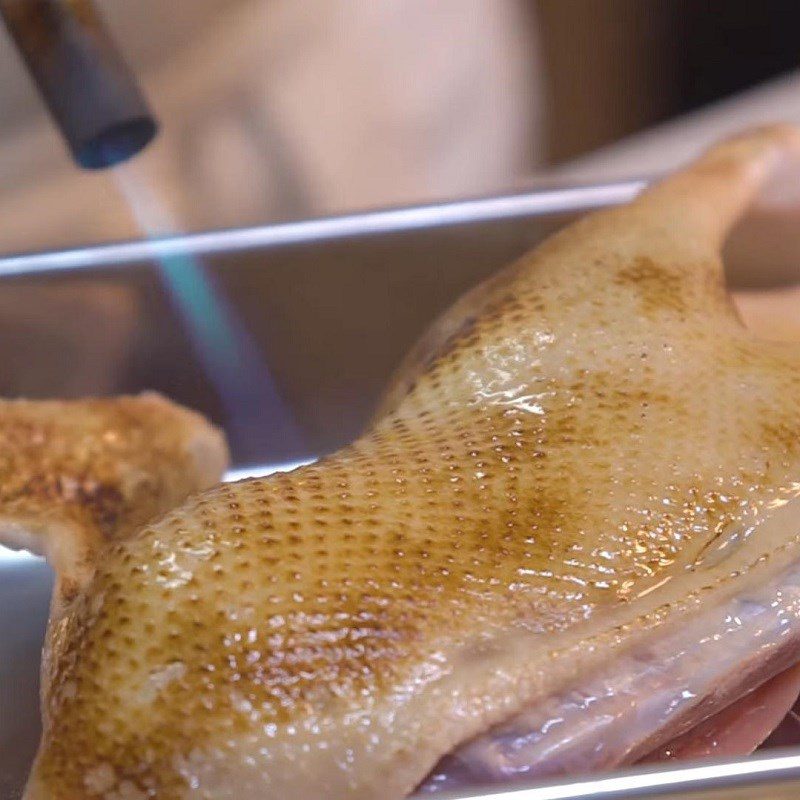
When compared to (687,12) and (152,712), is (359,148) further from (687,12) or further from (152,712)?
(687,12)

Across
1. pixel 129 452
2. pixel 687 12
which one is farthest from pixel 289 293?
pixel 687 12

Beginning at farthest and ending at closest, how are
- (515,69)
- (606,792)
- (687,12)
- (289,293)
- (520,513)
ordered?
(687,12) → (515,69) → (289,293) → (520,513) → (606,792)

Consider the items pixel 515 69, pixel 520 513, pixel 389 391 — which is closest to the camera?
pixel 520 513

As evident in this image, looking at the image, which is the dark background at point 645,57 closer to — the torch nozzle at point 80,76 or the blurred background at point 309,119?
the blurred background at point 309,119

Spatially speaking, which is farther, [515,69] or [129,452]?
[515,69]

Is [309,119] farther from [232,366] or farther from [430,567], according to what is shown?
[430,567]

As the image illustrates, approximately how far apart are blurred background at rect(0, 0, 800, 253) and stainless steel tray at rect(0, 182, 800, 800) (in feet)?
0.21

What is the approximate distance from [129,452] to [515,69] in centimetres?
88

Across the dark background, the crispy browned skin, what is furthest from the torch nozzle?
the dark background

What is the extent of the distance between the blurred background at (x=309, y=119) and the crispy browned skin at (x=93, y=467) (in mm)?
227

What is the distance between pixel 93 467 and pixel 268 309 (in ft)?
0.81

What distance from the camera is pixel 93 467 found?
811mm

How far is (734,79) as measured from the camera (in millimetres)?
2096

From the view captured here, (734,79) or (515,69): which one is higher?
(515,69)
